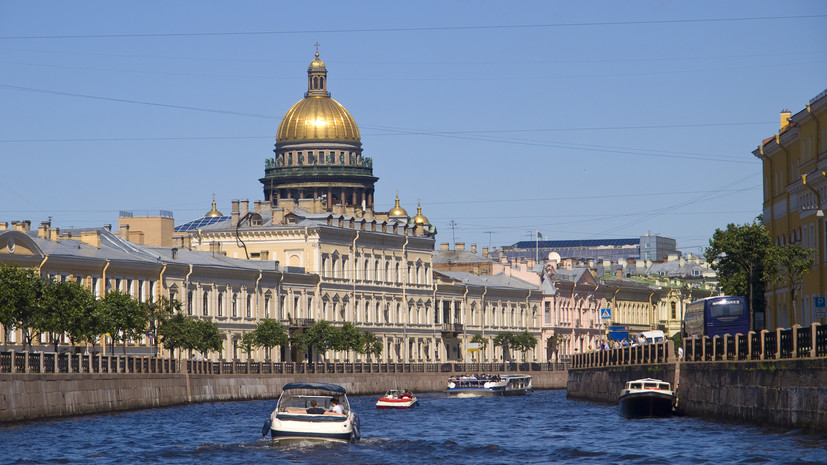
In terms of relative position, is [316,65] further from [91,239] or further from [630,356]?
[630,356]

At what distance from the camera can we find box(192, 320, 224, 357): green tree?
81.5 meters

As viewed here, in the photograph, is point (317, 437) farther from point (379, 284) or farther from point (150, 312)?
point (379, 284)

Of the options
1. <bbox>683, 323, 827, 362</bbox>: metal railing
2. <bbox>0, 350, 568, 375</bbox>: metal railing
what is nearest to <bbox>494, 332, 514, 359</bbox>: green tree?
<bbox>0, 350, 568, 375</bbox>: metal railing

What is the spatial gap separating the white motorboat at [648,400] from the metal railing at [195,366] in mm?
16793

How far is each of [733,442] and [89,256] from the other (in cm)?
4513

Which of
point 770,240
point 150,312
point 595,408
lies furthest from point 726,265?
point 150,312

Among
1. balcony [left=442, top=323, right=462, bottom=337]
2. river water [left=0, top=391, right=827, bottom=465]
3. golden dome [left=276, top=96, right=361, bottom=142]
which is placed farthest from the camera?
golden dome [left=276, top=96, right=361, bottom=142]

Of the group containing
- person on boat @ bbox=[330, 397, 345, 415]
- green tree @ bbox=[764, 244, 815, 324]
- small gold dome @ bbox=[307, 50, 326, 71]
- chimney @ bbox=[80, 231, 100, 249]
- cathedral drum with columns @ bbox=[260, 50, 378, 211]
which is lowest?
person on boat @ bbox=[330, 397, 345, 415]

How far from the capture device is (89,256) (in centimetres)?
8006

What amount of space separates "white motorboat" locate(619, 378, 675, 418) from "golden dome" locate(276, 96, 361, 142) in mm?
82091

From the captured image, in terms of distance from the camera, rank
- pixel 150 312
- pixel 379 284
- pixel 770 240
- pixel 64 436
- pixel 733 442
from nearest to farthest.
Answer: pixel 733 442 < pixel 64 436 < pixel 770 240 < pixel 150 312 < pixel 379 284

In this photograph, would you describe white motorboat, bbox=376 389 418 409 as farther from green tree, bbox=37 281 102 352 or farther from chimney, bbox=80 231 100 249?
chimney, bbox=80 231 100 249

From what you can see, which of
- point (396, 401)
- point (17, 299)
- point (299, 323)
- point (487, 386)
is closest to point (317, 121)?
point (299, 323)

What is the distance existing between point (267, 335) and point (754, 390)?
49449 mm
